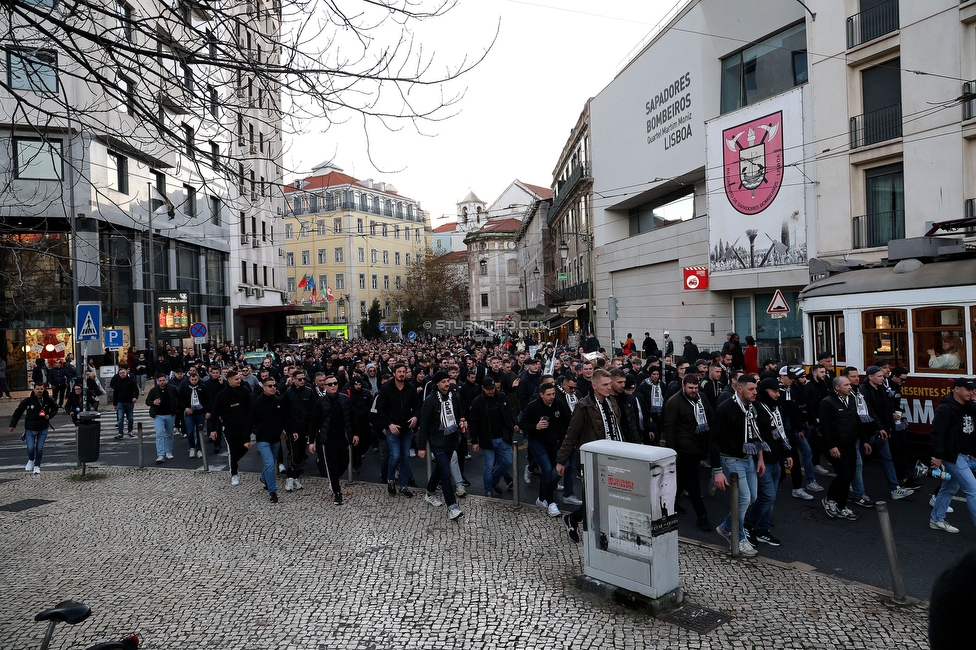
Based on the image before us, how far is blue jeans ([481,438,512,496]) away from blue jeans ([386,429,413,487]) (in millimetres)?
1141

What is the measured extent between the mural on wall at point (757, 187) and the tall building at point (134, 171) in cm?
1744

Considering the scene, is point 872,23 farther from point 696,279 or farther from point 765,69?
point 696,279

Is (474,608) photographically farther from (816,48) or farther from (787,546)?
(816,48)

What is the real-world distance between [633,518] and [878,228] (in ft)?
63.6

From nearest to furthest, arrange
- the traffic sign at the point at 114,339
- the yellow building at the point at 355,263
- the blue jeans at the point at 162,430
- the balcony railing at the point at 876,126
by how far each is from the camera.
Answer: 1. the blue jeans at the point at 162,430
2. the balcony railing at the point at 876,126
3. the traffic sign at the point at 114,339
4. the yellow building at the point at 355,263

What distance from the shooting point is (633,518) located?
540 centimetres

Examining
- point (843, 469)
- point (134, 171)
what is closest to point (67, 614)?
point (843, 469)

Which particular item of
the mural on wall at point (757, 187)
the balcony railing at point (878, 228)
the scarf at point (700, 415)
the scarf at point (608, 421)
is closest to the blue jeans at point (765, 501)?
the scarf at point (700, 415)

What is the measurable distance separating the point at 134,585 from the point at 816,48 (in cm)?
2418

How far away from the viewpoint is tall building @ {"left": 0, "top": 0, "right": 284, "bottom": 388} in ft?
17.4

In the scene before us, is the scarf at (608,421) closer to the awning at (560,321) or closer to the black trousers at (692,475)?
the black trousers at (692,475)

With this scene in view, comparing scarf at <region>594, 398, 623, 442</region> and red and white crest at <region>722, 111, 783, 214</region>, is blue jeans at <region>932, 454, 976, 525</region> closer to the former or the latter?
scarf at <region>594, 398, 623, 442</region>

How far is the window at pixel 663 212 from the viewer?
2909cm

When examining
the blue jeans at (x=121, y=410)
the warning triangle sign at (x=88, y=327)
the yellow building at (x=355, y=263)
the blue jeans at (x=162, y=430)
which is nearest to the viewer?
the blue jeans at (x=162, y=430)
